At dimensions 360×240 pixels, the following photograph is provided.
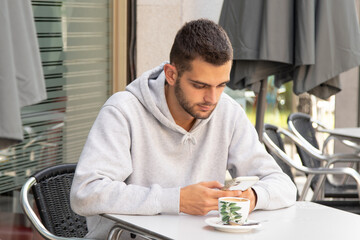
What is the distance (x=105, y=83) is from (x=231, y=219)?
2880 millimetres

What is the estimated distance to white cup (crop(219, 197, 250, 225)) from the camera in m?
2.23

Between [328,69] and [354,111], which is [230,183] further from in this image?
[354,111]

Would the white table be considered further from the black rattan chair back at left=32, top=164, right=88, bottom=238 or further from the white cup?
the black rattan chair back at left=32, top=164, right=88, bottom=238

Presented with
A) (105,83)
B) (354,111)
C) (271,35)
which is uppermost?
(271,35)

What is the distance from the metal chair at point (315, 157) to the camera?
489 cm

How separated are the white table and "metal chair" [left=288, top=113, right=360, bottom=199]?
220cm

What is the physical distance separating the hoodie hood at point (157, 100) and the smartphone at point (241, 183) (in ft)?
1.22

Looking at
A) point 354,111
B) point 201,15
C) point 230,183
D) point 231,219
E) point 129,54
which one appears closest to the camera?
point 231,219

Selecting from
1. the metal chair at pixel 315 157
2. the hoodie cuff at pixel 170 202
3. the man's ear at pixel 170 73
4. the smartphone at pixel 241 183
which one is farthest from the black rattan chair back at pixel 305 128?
the hoodie cuff at pixel 170 202

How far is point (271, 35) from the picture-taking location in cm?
470

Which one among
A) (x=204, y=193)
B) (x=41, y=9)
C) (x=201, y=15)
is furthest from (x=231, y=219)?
(x=201, y=15)

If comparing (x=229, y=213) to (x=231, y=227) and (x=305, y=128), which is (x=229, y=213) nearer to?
(x=231, y=227)

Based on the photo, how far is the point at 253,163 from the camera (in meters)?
2.81

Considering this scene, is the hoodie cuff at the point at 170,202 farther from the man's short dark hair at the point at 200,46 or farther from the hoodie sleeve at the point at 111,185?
the man's short dark hair at the point at 200,46
